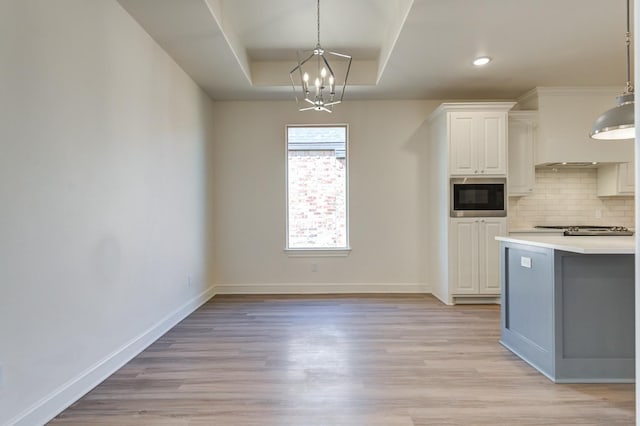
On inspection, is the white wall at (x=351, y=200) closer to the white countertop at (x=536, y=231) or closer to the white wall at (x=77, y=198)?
the white countertop at (x=536, y=231)

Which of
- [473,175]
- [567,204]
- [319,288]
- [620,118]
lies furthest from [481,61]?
[319,288]

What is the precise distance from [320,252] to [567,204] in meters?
3.35

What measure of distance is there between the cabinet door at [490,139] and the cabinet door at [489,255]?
64 cm

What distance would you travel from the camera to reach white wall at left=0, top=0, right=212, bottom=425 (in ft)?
5.98

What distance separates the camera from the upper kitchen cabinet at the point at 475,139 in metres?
4.46

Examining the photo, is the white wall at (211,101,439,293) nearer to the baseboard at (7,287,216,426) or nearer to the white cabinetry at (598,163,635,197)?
the baseboard at (7,287,216,426)

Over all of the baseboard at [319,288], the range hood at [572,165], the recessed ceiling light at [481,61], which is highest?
the recessed ceiling light at [481,61]

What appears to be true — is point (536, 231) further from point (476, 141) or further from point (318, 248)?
point (318, 248)

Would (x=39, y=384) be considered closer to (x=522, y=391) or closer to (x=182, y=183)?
(x=182, y=183)

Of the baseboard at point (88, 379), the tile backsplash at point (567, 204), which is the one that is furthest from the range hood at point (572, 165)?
the baseboard at point (88, 379)

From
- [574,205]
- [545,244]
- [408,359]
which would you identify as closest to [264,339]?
[408,359]

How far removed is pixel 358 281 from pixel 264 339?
2.16m

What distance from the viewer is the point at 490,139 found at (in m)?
4.47

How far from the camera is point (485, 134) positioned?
4465 millimetres
